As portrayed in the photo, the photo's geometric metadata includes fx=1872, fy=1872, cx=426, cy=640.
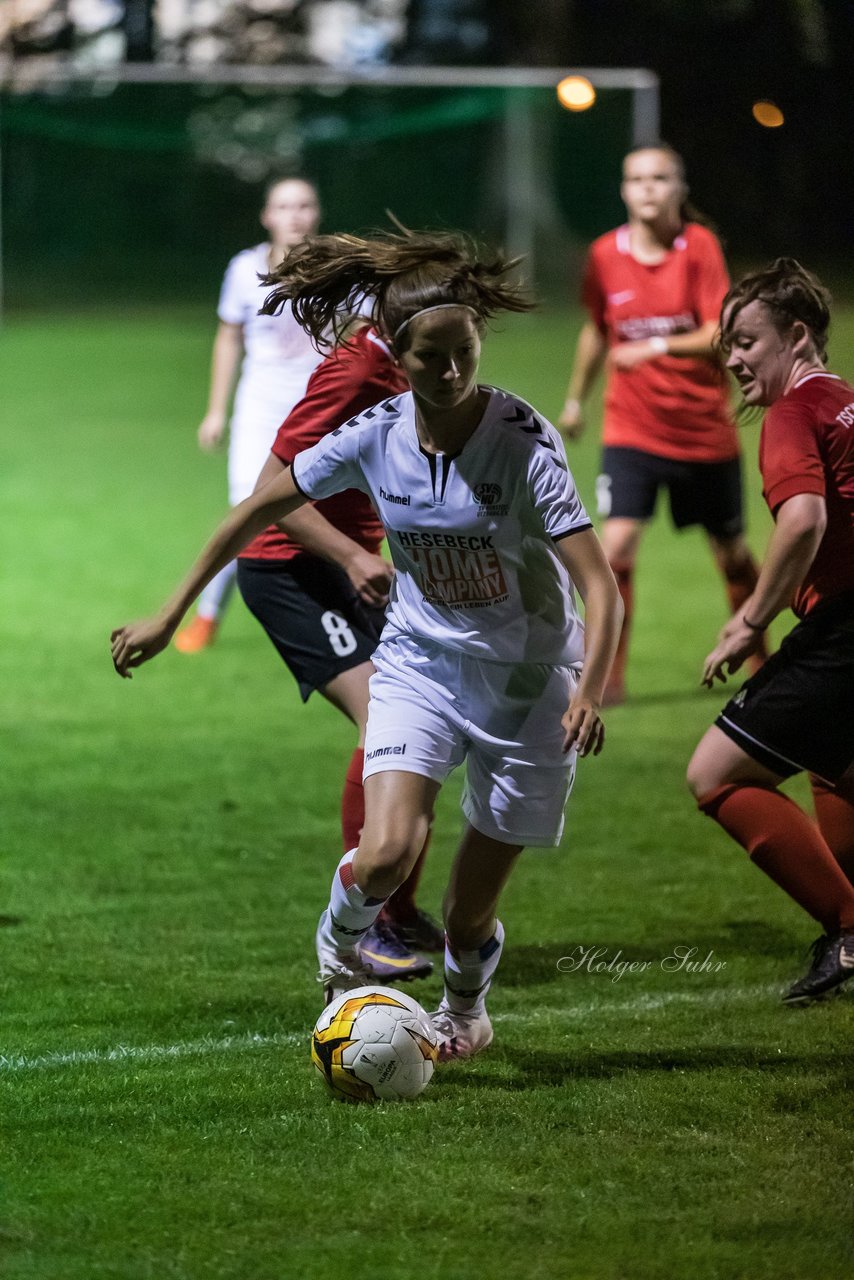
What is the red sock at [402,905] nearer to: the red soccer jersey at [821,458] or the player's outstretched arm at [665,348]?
the red soccer jersey at [821,458]

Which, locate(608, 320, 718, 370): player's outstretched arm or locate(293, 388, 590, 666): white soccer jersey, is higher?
locate(293, 388, 590, 666): white soccer jersey

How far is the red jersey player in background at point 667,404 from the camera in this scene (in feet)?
27.7

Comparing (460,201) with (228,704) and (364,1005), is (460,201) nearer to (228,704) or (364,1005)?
(228,704)

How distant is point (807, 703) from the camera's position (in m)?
4.53

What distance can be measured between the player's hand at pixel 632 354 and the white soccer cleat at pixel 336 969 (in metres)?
4.24

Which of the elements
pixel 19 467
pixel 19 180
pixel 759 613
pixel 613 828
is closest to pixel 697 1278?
pixel 759 613

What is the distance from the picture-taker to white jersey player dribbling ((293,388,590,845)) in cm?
407

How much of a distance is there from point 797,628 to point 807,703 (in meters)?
0.21

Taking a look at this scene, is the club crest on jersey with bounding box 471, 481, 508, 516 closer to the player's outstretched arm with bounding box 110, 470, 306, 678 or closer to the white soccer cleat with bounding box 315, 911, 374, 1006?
the player's outstretched arm with bounding box 110, 470, 306, 678

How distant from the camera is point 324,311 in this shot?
4.35 meters

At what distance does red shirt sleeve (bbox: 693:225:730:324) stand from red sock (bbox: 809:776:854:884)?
383 centimetres

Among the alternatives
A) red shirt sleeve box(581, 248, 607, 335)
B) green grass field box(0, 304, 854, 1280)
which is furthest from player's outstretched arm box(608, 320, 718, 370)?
green grass field box(0, 304, 854, 1280)

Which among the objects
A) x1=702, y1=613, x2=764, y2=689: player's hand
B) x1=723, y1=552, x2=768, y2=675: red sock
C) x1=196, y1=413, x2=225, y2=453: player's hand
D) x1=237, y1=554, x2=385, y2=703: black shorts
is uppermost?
x1=702, y1=613, x2=764, y2=689: player's hand

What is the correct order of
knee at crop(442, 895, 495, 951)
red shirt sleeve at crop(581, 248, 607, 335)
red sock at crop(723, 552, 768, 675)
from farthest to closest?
red shirt sleeve at crop(581, 248, 607, 335), red sock at crop(723, 552, 768, 675), knee at crop(442, 895, 495, 951)
